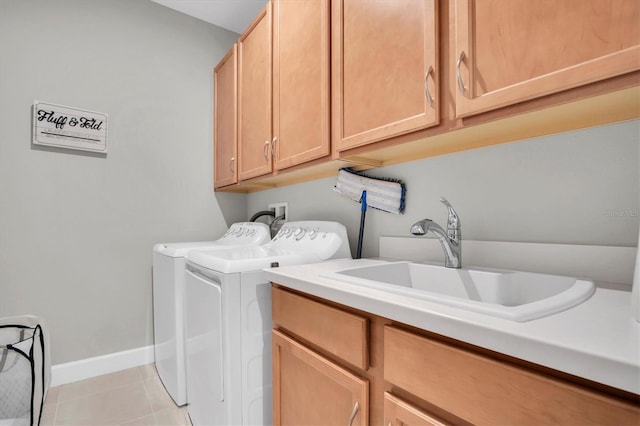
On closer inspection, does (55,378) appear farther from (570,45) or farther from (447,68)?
(570,45)

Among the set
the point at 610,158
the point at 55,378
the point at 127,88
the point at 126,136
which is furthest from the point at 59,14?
the point at 610,158

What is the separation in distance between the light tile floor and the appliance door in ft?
0.81

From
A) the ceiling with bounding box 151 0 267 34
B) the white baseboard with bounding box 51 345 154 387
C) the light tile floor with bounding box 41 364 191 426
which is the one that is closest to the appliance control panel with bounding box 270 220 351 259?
the light tile floor with bounding box 41 364 191 426

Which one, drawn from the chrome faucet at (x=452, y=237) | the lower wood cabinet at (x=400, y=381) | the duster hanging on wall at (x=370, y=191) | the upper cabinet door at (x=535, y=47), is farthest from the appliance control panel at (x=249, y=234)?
the upper cabinet door at (x=535, y=47)

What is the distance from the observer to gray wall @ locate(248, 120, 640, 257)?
857 millimetres

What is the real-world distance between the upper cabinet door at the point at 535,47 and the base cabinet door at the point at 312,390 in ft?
2.74

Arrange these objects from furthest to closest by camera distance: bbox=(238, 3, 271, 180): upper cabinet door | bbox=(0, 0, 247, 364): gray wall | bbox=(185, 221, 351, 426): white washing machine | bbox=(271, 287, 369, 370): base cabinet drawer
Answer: bbox=(0, 0, 247, 364): gray wall
bbox=(238, 3, 271, 180): upper cabinet door
bbox=(185, 221, 351, 426): white washing machine
bbox=(271, 287, 369, 370): base cabinet drawer

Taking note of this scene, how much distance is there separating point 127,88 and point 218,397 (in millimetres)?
2202

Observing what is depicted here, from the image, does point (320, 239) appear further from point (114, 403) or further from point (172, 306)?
point (114, 403)

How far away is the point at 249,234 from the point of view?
216 cm

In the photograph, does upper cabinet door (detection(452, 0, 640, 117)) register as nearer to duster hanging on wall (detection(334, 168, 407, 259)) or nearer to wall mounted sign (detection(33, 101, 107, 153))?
duster hanging on wall (detection(334, 168, 407, 259))

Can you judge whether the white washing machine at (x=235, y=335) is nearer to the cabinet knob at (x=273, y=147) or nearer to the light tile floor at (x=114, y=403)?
the light tile floor at (x=114, y=403)

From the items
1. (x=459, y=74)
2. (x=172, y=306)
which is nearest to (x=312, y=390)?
(x=459, y=74)

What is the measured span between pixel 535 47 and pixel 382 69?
48cm
